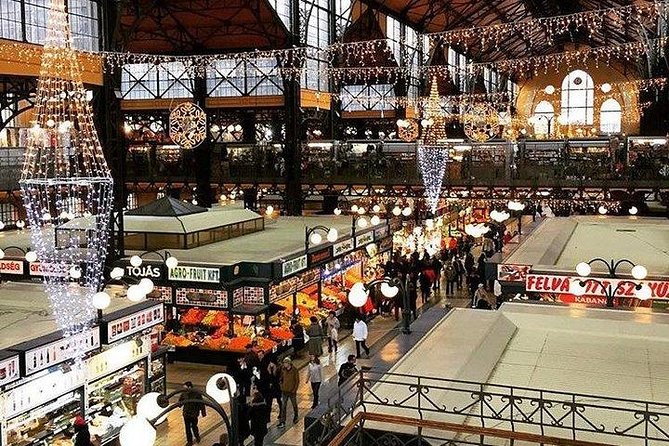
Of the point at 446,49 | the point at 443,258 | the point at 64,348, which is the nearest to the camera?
the point at 64,348

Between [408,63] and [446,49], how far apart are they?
6.65 metres

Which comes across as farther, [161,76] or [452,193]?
[161,76]

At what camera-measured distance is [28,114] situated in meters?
29.2

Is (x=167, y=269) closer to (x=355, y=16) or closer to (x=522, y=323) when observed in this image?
(x=522, y=323)

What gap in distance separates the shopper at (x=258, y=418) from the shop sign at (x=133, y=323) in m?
2.18

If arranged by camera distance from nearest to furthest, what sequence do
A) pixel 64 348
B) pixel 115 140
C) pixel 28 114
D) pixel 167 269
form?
pixel 64 348 → pixel 167 269 → pixel 115 140 → pixel 28 114

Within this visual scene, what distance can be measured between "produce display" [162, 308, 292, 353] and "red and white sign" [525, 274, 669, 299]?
5418 mm

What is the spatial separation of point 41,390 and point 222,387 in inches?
183

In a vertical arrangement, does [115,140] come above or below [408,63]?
below

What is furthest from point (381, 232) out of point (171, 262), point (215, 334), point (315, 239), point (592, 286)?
point (592, 286)

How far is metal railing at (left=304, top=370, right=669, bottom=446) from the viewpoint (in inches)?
230

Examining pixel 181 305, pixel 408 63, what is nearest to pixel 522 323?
pixel 181 305

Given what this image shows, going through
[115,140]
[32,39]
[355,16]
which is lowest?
[115,140]

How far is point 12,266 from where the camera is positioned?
16.0m
